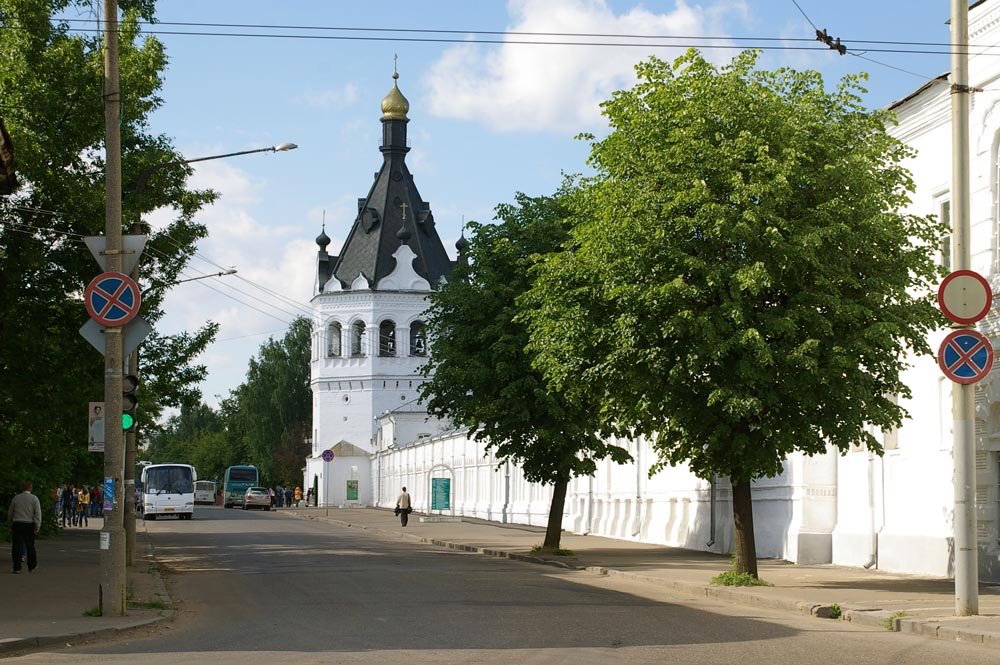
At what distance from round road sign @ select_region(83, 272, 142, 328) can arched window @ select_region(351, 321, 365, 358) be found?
320 ft

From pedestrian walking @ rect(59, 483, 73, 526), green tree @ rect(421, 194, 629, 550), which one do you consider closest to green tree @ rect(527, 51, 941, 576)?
green tree @ rect(421, 194, 629, 550)

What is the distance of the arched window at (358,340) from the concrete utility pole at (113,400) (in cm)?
9714

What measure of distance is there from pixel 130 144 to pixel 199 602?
1418 centimetres

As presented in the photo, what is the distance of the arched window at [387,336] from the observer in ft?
379

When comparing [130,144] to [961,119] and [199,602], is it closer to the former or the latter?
[199,602]

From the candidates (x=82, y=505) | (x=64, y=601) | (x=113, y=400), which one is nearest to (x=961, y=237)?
(x=113, y=400)

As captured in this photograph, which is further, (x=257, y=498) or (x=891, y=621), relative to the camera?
(x=257, y=498)

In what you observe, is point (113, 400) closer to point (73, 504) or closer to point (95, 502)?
point (73, 504)

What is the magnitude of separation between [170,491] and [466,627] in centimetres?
5725

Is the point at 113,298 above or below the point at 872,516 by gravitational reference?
above

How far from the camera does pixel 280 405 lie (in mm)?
122625

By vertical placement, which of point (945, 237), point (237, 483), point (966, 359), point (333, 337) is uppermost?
point (333, 337)

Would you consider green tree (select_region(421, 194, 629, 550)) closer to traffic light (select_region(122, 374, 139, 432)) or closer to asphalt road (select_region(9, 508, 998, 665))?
asphalt road (select_region(9, 508, 998, 665))

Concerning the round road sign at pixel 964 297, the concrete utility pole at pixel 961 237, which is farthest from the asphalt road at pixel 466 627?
the round road sign at pixel 964 297
